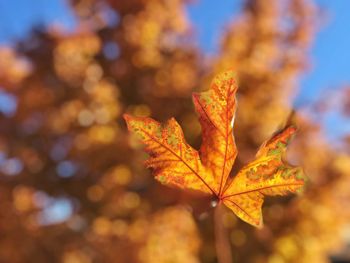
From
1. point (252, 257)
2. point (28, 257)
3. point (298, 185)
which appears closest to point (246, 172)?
point (298, 185)

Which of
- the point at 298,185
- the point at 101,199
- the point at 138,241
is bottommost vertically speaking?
the point at 298,185

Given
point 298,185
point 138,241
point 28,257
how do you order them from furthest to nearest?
point 28,257, point 138,241, point 298,185

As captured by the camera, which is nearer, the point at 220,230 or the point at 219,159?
the point at 219,159

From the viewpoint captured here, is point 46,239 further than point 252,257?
No

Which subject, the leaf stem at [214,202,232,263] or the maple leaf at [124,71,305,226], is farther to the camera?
the leaf stem at [214,202,232,263]

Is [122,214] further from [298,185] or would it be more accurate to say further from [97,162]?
[298,185]

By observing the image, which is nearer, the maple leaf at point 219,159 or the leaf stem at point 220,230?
the maple leaf at point 219,159

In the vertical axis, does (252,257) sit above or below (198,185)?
above

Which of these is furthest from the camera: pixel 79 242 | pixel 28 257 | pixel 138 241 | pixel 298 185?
pixel 79 242
